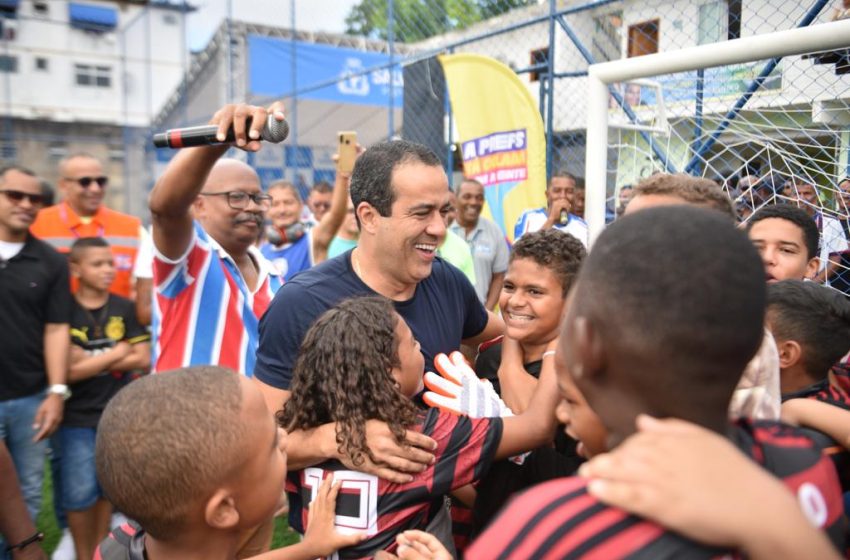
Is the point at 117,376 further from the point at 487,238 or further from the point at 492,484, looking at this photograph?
the point at 487,238

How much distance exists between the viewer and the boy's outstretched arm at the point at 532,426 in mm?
1712

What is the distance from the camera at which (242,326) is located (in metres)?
2.94

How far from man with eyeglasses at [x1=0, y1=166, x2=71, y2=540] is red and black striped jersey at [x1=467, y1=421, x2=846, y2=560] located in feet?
10.4

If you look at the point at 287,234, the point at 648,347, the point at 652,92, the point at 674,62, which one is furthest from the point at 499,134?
the point at 648,347

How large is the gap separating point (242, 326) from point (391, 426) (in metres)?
1.53

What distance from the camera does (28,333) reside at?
131 inches

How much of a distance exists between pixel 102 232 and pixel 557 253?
3.56 metres

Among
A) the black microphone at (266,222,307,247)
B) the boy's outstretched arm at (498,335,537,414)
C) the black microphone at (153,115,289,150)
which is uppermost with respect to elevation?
the black microphone at (153,115,289,150)

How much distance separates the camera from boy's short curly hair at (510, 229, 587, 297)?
7.10ft

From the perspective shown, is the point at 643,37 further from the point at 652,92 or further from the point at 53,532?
the point at 53,532

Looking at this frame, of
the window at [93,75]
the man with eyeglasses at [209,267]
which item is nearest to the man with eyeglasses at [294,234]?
A: the man with eyeglasses at [209,267]

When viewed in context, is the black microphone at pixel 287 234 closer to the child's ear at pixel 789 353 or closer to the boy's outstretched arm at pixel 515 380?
the boy's outstretched arm at pixel 515 380

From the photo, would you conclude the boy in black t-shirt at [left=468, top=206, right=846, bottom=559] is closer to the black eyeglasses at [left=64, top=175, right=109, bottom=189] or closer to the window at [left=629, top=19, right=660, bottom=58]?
the black eyeglasses at [left=64, top=175, right=109, bottom=189]

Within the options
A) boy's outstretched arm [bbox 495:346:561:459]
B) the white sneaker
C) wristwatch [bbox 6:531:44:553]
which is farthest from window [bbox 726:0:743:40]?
the white sneaker
